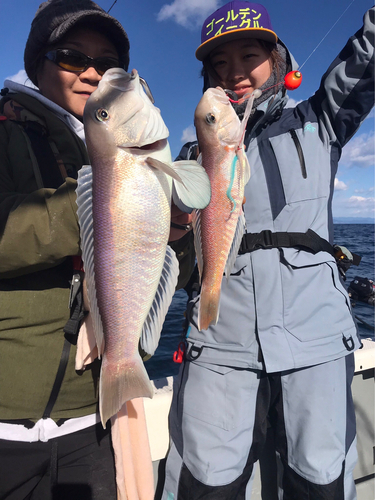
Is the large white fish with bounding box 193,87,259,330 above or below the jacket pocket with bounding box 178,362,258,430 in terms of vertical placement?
above

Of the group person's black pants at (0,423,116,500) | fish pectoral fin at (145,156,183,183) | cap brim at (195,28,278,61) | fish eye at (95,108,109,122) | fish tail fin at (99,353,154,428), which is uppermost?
cap brim at (195,28,278,61)

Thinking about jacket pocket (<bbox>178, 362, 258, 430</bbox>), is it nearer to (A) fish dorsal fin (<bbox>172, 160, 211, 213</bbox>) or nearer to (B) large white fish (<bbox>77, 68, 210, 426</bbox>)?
(B) large white fish (<bbox>77, 68, 210, 426</bbox>)

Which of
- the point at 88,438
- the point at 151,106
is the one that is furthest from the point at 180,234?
the point at 88,438

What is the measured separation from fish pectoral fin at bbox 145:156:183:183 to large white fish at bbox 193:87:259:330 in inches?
28.4

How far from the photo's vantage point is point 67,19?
1.79 m

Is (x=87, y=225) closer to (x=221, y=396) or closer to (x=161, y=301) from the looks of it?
(x=161, y=301)

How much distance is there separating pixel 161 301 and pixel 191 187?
Result: 52cm

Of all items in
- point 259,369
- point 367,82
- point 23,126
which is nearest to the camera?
point 23,126

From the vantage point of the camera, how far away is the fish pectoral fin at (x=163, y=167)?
115cm

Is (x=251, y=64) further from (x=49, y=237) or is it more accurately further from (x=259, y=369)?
(x=259, y=369)

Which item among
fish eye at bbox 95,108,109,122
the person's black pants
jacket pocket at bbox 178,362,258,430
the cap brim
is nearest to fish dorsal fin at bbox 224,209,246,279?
jacket pocket at bbox 178,362,258,430

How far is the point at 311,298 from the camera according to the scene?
2.41m

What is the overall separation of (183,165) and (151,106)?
0.28 meters

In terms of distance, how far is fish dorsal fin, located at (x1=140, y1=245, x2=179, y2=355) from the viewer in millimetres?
1340
